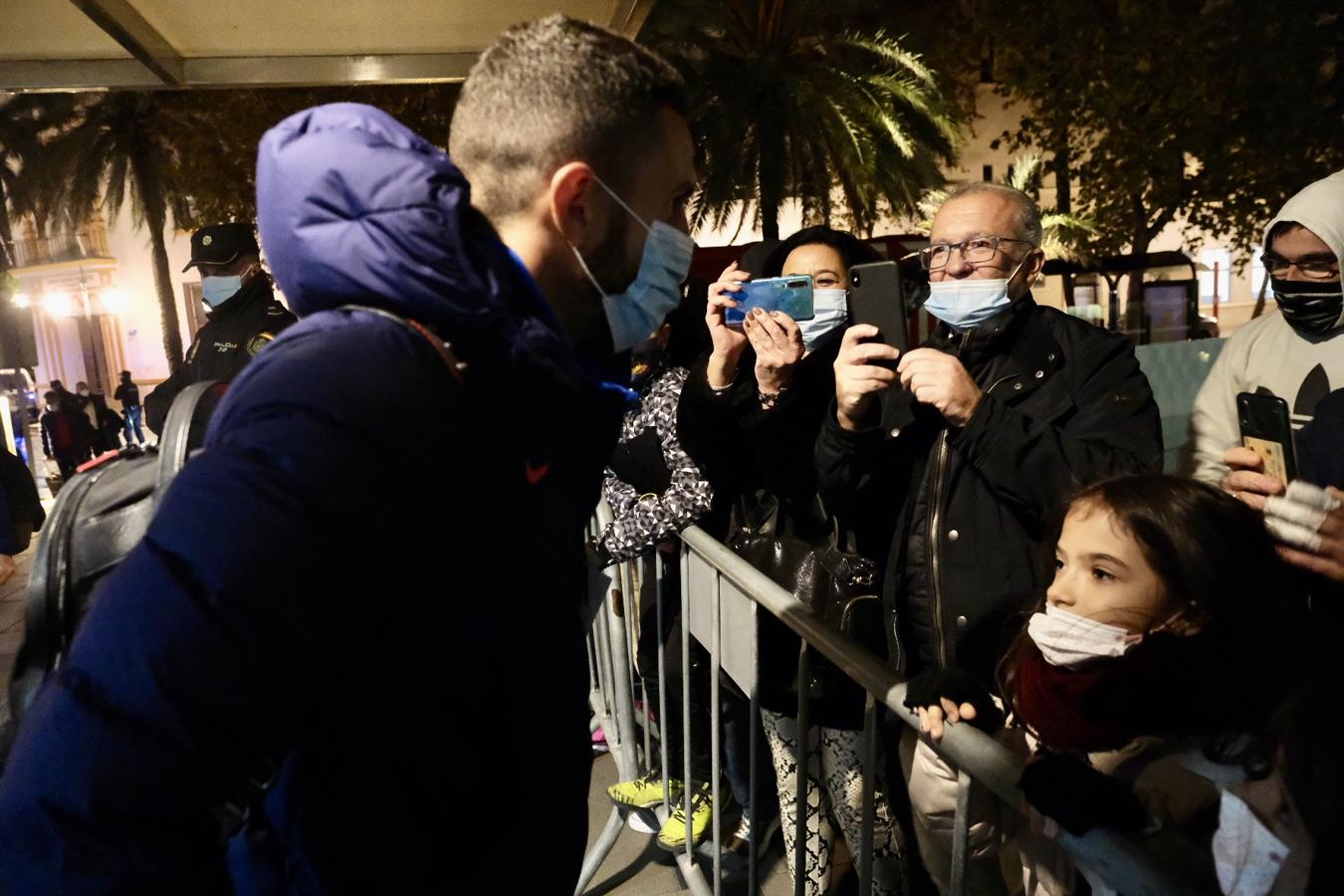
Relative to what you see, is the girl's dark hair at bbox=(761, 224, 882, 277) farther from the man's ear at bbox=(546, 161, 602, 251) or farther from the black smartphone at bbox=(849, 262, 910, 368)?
the man's ear at bbox=(546, 161, 602, 251)

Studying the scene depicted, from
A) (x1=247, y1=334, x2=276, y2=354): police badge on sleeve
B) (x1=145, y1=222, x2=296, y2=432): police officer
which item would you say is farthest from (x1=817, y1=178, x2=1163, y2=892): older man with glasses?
(x1=247, y1=334, x2=276, y2=354): police badge on sleeve

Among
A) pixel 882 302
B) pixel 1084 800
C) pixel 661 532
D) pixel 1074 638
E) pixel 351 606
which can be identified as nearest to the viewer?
pixel 351 606

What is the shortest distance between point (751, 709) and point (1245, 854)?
143 centimetres

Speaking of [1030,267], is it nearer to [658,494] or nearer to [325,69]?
[658,494]

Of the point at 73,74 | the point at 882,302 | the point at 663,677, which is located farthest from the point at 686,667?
the point at 73,74

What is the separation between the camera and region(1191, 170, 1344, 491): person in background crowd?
238cm

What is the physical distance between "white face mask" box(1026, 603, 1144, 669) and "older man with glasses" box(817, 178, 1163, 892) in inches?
10.8

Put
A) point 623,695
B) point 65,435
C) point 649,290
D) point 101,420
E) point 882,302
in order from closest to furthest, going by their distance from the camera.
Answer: point 649,290, point 882,302, point 623,695, point 65,435, point 101,420

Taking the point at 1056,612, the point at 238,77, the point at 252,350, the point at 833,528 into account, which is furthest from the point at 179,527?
the point at 238,77

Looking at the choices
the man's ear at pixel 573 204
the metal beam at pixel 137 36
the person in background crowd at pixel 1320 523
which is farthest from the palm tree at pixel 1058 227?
the man's ear at pixel 573 204

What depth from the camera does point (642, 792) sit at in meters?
3.47

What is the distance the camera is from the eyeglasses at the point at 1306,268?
2391mm

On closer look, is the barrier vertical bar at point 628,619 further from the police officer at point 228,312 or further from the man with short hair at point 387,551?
the police officer at point 228,312

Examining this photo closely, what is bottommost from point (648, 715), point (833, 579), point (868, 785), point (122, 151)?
point (648, 715)
